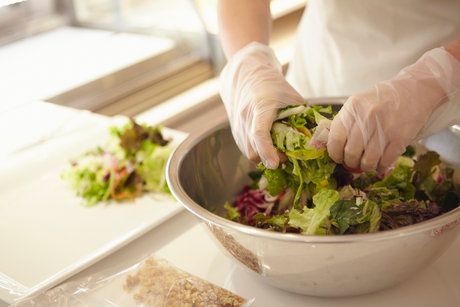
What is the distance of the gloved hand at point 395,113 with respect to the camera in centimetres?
96

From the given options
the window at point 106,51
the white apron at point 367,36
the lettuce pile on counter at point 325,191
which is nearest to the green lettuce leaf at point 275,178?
the lettuce pile on counter at point 325,191

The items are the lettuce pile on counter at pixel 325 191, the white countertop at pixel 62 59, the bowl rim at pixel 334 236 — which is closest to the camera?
the bowl rim at pixel 334 236

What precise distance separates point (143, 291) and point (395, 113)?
496 mm

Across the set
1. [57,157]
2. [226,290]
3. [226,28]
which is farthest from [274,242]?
[57,157]

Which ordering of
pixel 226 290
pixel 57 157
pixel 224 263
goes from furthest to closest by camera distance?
pixel 57 157
pixel 224 263
pixel 226 290

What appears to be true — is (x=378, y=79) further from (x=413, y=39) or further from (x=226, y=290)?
(x=226, y=290)

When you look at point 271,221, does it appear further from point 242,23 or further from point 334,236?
point 242,23

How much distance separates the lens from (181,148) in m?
1.17

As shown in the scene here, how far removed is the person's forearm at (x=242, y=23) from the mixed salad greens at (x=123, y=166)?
A: 0.32 meters

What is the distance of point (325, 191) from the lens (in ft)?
3.13

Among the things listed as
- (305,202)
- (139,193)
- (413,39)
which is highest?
(413,39)

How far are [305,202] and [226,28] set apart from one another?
0.48 metres

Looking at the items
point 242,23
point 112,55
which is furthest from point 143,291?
point 112,55

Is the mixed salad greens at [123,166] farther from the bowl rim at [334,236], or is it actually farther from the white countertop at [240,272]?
the bowl rim at [334,236]
